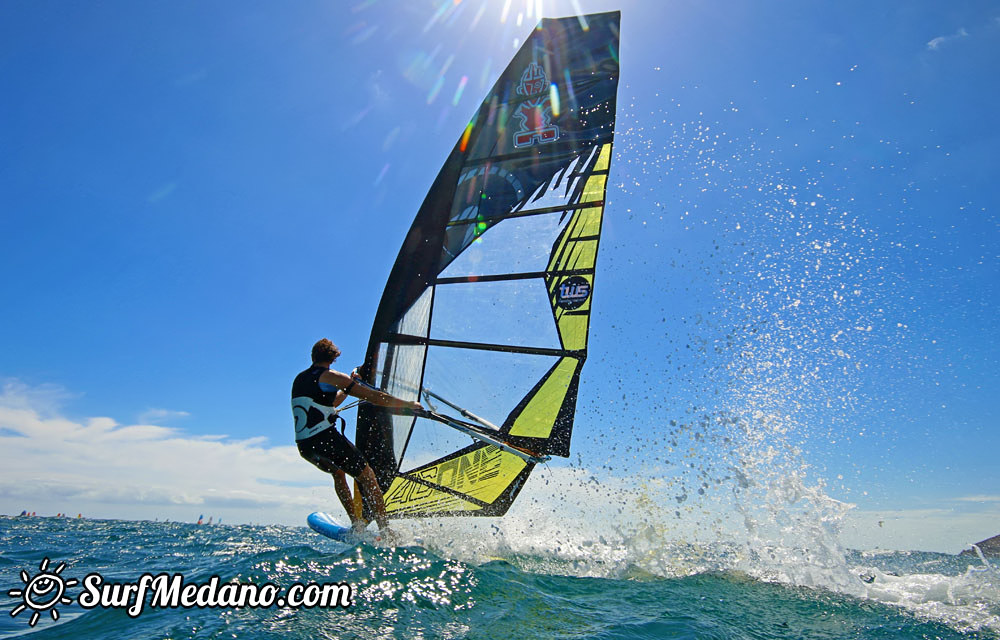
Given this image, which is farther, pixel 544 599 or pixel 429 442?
pixel 429 442

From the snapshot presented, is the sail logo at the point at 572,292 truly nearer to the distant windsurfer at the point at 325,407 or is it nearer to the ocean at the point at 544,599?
the distant windsurfer at the point at 325,407

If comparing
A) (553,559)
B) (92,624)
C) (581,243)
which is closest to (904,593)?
(553,559)

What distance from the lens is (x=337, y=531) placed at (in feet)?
16.0

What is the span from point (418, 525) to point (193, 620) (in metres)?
2.51

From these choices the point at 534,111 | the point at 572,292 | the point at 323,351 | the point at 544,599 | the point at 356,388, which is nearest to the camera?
the point at 544,599

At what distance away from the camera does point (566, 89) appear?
218 inches

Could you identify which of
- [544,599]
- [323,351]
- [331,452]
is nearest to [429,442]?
[331,452]

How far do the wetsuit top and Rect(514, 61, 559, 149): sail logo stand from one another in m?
3.24

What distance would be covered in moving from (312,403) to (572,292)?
2.62 m

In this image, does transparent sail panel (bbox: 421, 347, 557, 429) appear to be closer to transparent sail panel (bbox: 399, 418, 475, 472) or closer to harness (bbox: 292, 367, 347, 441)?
transparent sail panel (bbox: 399, 418, 475, 472)

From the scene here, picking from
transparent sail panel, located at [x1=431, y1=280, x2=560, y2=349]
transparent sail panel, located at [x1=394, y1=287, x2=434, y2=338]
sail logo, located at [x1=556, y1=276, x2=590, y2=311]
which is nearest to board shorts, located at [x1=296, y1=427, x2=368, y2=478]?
transparent sail panel, located at [x1=394, y1=287, x2=434, y2=338]

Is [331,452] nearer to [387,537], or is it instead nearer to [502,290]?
[387,537]

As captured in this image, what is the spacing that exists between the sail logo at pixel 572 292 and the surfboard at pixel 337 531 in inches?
110

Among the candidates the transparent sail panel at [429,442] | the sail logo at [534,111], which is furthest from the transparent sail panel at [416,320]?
the sail logo at [534,111]
